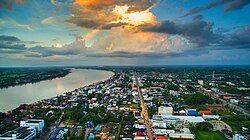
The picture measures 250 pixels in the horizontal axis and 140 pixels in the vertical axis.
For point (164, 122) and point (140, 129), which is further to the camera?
point (164, 122)

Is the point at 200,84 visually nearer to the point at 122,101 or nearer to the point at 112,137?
the point at 122,101

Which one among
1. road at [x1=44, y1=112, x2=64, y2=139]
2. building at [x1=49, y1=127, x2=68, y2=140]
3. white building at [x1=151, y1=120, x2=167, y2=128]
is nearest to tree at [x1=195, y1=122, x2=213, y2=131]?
white building at [x1=151, y1=120, x2=167, y2=128]

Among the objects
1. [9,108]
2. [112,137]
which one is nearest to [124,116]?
[112,137]

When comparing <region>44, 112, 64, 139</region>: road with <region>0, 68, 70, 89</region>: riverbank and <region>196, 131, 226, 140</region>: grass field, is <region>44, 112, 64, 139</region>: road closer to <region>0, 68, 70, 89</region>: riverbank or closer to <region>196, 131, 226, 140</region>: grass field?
<region>196, 131, 226, 140</region>: grass field

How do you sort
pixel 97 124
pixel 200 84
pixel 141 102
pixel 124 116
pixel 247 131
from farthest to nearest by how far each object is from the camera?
pixel 200 84 < pixel 141 102 < pixel 124 116 < pixel 97 124 < pixel 247 131

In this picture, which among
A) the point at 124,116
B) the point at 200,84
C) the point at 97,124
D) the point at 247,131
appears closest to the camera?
the point at 247,131

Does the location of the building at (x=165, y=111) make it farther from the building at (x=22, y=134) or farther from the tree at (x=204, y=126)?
the building at (x=22, y=134)

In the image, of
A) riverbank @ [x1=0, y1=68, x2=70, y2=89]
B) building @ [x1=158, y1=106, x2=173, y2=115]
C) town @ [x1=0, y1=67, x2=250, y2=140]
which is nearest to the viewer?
town @ [x1=0, y1=67, x2=250, y2=140]

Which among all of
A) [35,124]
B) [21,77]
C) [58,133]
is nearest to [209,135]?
[58,133]
